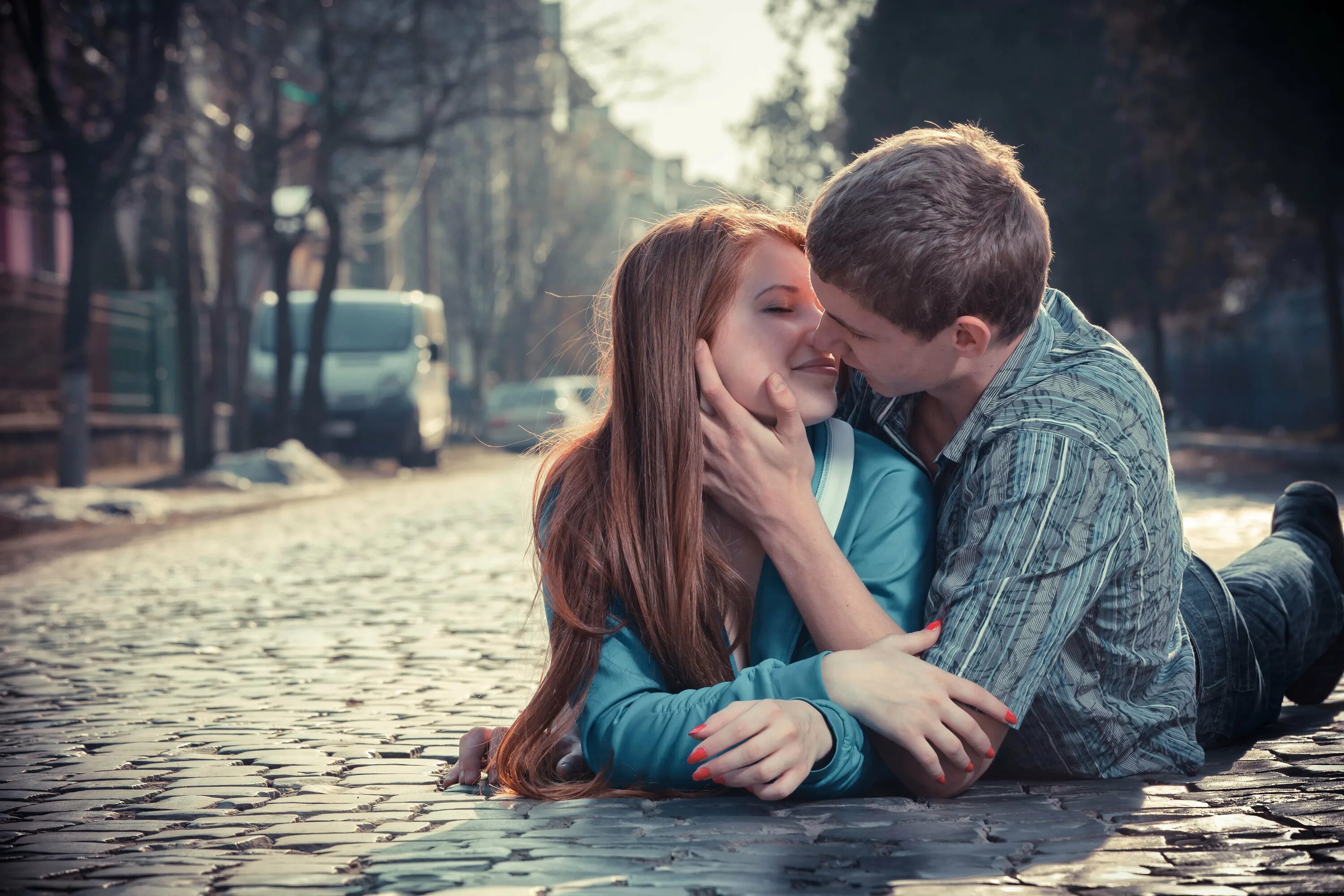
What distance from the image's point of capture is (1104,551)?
2.91 metres

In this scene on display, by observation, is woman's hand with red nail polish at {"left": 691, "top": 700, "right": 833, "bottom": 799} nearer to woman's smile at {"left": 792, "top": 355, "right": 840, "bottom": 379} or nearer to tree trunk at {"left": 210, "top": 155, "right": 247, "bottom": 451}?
woman's smile at {"left": 792, "top": 355, "right": 840, "bottom": 379}

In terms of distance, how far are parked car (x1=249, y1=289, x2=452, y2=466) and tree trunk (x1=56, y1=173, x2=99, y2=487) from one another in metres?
6.53

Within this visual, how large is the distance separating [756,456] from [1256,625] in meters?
1.57

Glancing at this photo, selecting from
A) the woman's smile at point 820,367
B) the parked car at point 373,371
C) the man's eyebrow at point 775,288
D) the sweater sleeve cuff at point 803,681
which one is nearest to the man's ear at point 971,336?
the woman's smile at point 820,367

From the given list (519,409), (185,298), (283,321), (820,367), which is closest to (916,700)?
(820,367)

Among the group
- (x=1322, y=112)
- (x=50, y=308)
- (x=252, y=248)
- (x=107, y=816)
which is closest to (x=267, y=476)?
(x=50, y=308)

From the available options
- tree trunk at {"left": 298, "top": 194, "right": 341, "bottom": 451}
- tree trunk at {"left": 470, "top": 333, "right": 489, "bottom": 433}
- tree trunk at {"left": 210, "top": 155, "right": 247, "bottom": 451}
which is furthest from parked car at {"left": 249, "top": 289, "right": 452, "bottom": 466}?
tree trunk at {"left": 470, "top": 333, "right": 489, "bottom": 433}

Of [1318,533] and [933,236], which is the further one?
[1318,533]

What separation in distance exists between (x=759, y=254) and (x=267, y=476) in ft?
52.0

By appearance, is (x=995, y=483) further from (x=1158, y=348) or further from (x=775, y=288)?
(x=1158, y=348)

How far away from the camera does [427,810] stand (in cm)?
331

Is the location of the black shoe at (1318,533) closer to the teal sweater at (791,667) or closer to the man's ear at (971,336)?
the teal sweater at (791,667)

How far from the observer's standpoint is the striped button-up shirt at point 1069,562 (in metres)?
2.86

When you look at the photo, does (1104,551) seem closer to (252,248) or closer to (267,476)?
(267,476)
